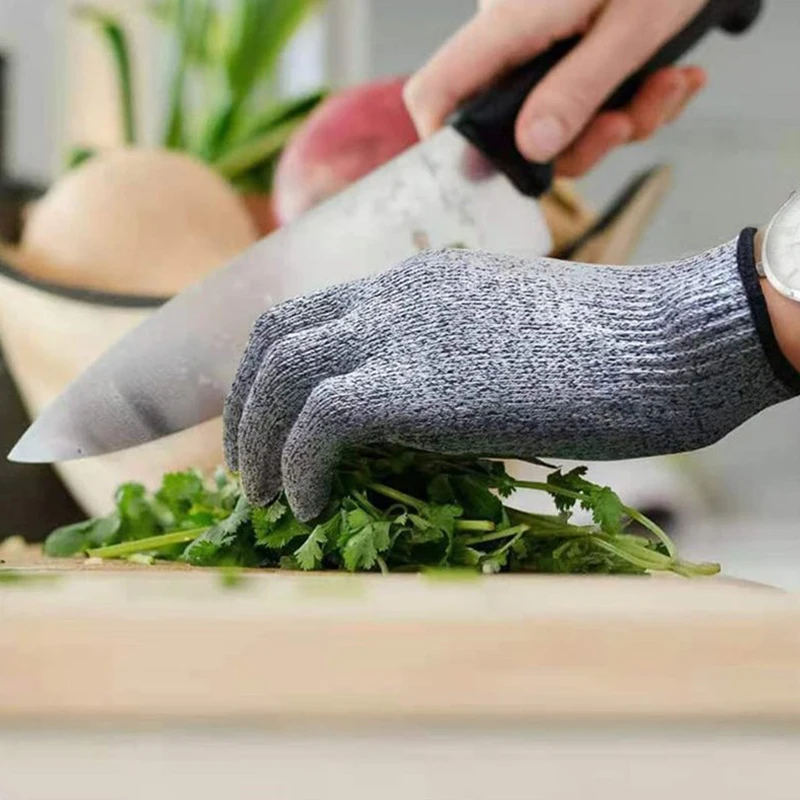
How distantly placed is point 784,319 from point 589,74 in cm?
35

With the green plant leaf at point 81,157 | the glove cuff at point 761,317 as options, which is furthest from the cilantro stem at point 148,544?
the green plant leaf at point 81,157

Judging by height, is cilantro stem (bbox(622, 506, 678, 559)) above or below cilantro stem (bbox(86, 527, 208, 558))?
above

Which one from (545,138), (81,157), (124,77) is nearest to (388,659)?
(545,138)

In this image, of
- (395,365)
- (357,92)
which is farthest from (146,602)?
(357,92)

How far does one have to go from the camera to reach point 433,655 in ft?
1.05

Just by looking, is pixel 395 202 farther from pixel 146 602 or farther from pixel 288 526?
pixel 146 602

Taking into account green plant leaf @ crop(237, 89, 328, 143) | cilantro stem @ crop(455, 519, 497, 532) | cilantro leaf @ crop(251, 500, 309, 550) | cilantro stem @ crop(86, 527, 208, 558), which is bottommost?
cilantro stem @ crop(86, 527, 208, 558)

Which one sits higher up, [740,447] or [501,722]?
[501,722]

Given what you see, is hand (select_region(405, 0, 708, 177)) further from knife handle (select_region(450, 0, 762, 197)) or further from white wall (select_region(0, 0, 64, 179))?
white wall (select_region(0, 0, 64, 179))

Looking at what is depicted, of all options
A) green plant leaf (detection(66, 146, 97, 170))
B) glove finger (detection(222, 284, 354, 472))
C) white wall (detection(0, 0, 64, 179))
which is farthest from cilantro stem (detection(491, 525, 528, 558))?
white wall (detection(0, 0, 64, 179))

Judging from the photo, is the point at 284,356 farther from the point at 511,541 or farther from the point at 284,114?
the point at 284,114

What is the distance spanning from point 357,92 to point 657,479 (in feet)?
1.12

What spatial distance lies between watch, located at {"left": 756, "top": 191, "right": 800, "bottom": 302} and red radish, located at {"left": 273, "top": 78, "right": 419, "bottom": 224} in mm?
421

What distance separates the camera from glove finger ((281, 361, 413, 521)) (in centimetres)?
43
